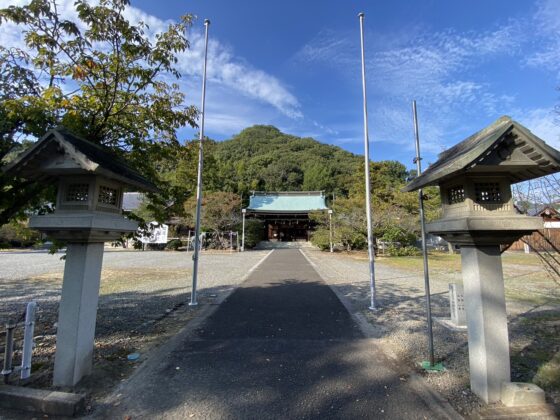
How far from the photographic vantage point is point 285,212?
3672cm

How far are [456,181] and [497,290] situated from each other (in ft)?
4.01

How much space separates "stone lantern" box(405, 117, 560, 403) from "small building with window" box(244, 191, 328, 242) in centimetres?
3278

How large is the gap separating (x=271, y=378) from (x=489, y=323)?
98.5 inches

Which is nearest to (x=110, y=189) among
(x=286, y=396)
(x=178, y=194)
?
(x=178, y=194)

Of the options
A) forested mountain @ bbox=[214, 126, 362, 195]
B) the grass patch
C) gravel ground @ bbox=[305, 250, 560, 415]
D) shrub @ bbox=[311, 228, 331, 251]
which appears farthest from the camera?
forested mountain @ bbox=[214, 126, 362, 195]

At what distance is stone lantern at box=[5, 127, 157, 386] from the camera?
323cm

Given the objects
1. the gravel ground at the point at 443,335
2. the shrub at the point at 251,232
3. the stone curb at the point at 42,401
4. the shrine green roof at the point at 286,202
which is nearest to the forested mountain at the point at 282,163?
the shrine green roof at the point at 286,202

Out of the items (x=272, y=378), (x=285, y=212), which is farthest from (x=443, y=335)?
(x=285, y=212)

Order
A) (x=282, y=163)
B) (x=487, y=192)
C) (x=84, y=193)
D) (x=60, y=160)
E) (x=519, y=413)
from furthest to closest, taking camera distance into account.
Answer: (x=282, y=163) < (x=84, y=193) < (x=60, y=160) < (x=487, y=192) < (x=519, y=413)

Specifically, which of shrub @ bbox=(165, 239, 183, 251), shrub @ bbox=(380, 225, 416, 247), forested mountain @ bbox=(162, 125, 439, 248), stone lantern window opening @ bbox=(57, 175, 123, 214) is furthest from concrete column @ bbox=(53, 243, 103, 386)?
shrub @ bbox=(165, 239, 183, 251)

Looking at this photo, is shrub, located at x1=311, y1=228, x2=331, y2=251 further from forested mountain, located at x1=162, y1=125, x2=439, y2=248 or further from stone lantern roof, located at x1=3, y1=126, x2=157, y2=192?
stone lantern roof, located at x1=3, y1=126, x2=157, y2=192

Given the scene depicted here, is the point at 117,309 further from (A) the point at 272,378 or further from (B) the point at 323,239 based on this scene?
(B) the point at 323,239

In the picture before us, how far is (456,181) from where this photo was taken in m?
3.33

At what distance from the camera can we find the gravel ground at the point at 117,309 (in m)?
3.84
